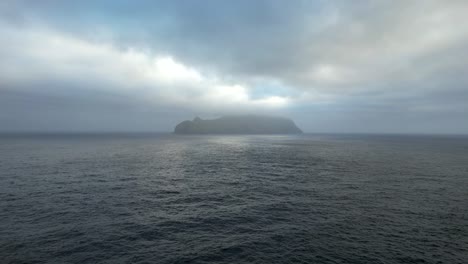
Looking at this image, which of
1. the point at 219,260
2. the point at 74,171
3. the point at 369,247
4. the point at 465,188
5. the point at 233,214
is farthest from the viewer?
the point at 74,171

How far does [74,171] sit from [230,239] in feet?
201

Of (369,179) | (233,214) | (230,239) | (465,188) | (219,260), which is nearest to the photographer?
(219,260)

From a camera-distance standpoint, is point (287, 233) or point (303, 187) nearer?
point (287, 233)

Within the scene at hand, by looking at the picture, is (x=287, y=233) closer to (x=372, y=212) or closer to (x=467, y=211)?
(x=372, y=212)

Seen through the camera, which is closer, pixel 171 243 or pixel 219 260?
pixel 219 260

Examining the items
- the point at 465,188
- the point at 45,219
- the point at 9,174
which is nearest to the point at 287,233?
the point at 45,219

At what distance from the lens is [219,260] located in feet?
82.9

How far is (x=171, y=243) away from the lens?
93.8 ft

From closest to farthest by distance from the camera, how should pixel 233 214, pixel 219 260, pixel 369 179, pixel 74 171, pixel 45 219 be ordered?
pixel 219 260 → pixel 45 219 → pixel 233 214 → pixel 369 179 → pixel 74 171

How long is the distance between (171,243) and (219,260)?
6889mm

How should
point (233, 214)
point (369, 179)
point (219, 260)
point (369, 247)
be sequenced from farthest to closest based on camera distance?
point (369, 179) → point (233, 214) → point (369, 247) → point (219, 260)

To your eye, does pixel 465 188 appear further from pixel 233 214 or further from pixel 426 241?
pixel 233 214

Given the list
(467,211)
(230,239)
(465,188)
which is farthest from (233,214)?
(465,188)

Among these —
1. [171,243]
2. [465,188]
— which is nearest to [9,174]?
[171,243]
